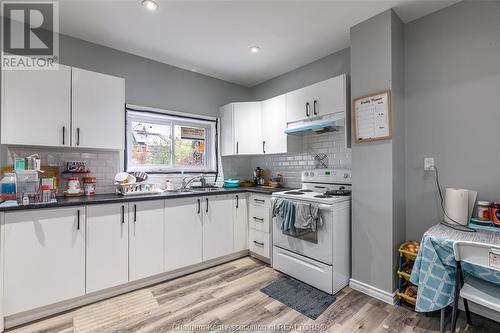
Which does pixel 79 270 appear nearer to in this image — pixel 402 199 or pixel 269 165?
pixel 269 165

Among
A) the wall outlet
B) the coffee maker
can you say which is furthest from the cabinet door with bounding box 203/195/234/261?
the wall outlet

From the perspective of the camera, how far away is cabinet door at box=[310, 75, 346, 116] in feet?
8.24

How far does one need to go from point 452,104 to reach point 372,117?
64 centimetres

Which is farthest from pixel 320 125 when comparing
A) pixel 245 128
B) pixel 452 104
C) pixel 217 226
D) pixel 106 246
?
pixel 106 246

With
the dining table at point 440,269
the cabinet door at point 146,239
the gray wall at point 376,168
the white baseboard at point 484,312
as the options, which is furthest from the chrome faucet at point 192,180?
the white baseboard at point 484,312

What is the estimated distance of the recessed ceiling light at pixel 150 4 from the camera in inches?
77.9

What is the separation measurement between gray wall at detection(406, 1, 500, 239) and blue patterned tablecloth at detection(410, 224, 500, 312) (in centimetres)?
57

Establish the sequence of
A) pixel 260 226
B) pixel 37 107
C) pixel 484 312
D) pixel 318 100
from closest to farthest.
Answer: pixel 484 312 → pixel 37 107 → pixel 318 100 → pixel 260 226

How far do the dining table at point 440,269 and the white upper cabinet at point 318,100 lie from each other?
1459mm

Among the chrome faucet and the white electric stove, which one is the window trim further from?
the white electric stove

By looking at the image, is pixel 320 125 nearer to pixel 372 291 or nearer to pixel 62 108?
pixel 372 291

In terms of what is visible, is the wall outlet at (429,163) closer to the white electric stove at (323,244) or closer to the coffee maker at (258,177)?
the white electric stove at (323,244)

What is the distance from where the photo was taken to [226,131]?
143 inches

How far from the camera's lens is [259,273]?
2715mm
